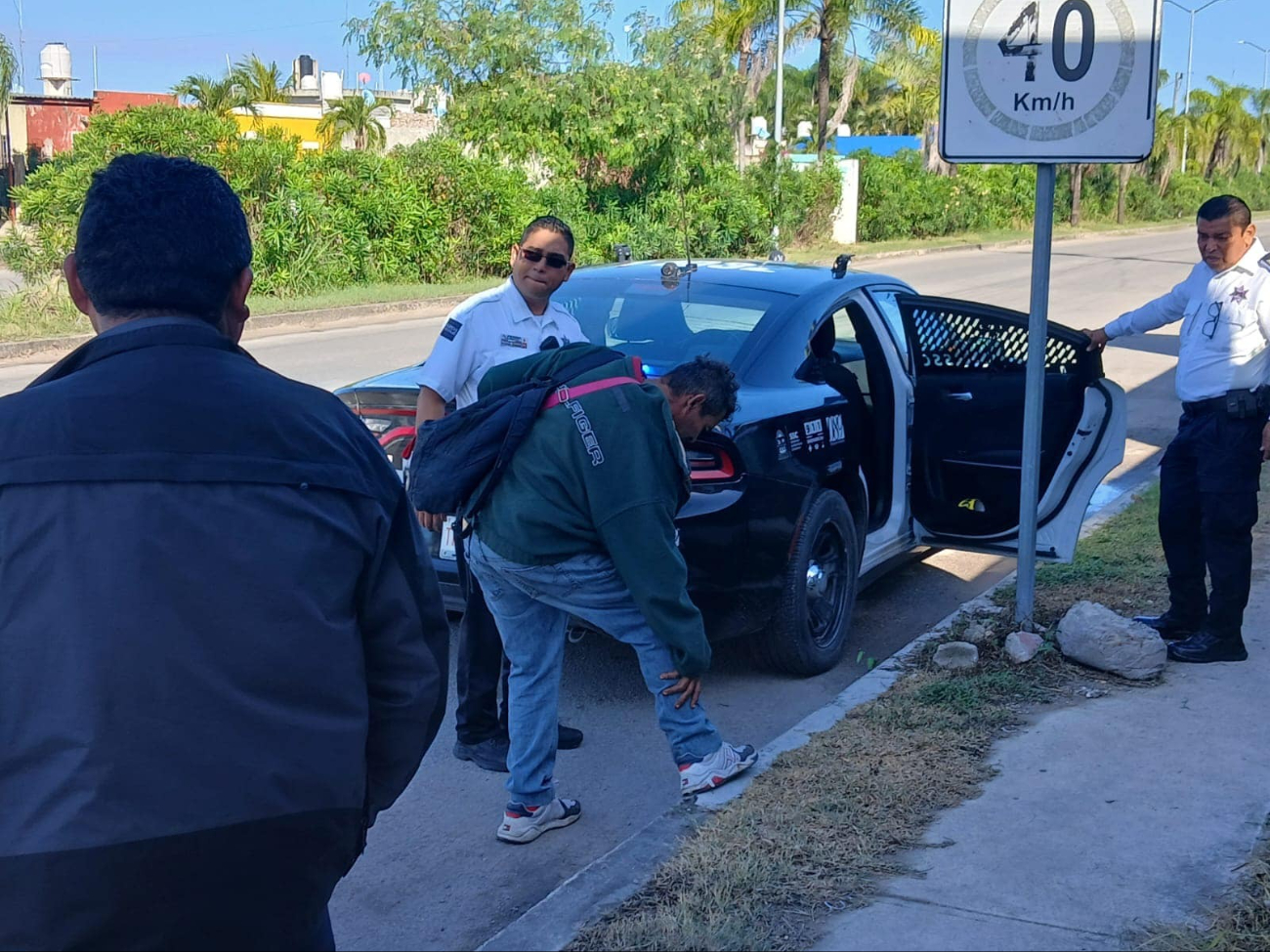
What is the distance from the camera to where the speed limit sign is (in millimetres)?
4984

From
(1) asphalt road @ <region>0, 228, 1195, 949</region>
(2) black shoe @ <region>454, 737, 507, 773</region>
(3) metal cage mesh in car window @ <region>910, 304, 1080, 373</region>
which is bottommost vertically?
(1) asphalt road @ <region>0, 228, 1195, 949</region>

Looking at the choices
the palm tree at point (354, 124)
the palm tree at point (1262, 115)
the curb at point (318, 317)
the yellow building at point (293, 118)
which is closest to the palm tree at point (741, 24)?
the palm tree at point (354, 124)

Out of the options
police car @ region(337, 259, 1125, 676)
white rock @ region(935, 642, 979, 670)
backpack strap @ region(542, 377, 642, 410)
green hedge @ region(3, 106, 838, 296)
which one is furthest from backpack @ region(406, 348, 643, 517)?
green hedge @ region(3, 106, 838, 296)

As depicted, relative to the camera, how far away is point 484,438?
3.67m

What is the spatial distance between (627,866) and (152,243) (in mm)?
2251

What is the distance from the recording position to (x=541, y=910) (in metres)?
3.33

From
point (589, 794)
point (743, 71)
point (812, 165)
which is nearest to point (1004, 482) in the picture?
point (589, 794)

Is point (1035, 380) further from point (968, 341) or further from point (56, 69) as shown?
point (56, 69)

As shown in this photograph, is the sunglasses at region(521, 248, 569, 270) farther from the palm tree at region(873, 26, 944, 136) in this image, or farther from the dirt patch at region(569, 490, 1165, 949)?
the palm tree at region(873, 26, 944, 136)

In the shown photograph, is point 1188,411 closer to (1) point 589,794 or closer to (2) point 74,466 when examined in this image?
(1) point 589,794

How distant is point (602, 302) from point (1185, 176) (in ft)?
184

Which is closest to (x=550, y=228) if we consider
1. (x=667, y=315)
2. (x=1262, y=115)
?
(x=667, y=315)

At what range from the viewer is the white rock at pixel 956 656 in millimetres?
5180

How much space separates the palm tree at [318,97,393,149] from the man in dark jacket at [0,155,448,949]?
31.0 meters
